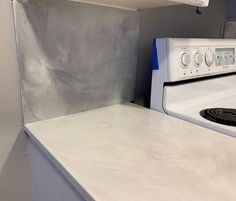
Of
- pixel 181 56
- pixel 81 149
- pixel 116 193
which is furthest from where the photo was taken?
pixel 181 56

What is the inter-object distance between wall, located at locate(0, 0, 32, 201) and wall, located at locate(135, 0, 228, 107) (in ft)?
1.81

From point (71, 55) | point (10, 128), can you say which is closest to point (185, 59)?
point (71, 55)

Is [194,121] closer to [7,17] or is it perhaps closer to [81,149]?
[81,149]

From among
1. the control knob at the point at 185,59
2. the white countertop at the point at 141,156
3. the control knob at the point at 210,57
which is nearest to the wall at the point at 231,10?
the control knob at the point at 210,57

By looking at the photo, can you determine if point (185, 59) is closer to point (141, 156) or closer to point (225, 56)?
point (225, 56)

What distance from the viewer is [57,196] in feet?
1.90

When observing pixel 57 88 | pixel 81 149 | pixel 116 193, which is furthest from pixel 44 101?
pixel 116 193

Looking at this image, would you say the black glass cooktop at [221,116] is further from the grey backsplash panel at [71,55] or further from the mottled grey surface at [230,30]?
the mottled grey surface at [230,30]

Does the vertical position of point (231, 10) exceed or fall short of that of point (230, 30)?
it exceeds it

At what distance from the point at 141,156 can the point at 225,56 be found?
0.78 m

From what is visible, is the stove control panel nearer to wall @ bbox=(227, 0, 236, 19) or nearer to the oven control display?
the oven control display

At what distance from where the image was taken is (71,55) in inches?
29.6

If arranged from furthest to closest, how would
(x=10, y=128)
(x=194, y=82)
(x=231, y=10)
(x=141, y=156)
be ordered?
(x=231, y=10) < (x=194, y=82) < (x=10, y=128) < (x=141, y=156)

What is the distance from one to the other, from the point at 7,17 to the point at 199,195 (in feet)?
2.11
